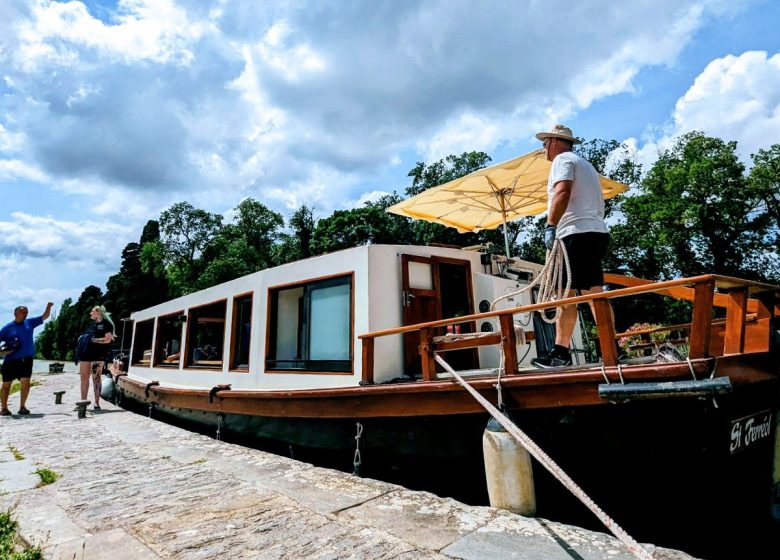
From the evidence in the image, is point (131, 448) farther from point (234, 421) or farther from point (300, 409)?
point (300, 409)

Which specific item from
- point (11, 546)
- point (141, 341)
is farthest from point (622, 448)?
point (141, 341)

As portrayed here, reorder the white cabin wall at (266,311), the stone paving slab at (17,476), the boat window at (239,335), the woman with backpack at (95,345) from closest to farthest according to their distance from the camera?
the stone paving slab at (17,476)
the white cabin wall at (266,311)
the boat window at (239,335)
the woman with backpack at (95,345)

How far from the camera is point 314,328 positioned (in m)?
4.91

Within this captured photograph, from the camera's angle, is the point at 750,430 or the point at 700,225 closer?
the point at 750,430

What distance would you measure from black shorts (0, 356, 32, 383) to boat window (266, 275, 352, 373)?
18.3 ft

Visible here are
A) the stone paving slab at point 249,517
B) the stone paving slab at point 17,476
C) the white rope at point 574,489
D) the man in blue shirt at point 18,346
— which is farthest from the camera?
the man in blue shirt at point 18,346

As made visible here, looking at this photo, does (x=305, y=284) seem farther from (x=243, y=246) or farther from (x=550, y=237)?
(x=243, y=246)

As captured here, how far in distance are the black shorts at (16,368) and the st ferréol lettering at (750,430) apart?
993 centimetres

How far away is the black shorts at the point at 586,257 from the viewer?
3256 millimetres

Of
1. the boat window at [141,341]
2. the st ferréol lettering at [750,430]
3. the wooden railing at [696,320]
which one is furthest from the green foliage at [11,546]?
the boat window at [141,341]

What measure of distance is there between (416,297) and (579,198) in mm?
1949

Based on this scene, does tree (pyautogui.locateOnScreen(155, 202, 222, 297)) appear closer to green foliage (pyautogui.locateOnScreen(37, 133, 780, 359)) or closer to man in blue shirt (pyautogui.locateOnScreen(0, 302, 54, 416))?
green foliage (pyautogui.locateOnScreen(37, 133, 780, 359))

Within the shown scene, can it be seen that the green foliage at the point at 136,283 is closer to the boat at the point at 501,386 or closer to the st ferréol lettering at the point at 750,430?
the boat at the point at 501,386

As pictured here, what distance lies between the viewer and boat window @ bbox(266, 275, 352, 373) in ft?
15.1
